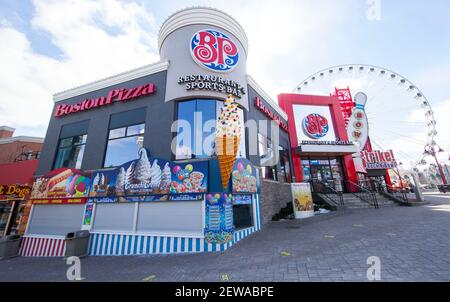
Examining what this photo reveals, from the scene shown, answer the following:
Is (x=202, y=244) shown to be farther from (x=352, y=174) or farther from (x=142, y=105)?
(x=352, y=174)

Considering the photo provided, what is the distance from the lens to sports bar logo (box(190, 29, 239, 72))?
939 cm

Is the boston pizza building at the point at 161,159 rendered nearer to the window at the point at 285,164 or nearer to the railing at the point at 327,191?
the window at the point at 285,164

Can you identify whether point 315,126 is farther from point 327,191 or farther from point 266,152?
point 266,152

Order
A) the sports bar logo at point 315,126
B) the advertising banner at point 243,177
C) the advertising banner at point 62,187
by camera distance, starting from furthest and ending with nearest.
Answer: the sports bar logo at point 315,126 < the advertising banner at point 62,187 < the advertising banner at point 243,177

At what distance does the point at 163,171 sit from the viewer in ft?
25.5

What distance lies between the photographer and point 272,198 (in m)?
11.3

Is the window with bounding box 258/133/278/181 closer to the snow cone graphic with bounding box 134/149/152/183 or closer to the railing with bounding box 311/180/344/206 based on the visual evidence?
the railing with bounding box 311/180/344/206

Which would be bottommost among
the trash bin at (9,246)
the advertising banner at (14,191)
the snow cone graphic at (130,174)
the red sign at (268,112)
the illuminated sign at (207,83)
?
the trash bin at (9,246)

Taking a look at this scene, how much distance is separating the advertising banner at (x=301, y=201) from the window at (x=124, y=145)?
9.16 metres

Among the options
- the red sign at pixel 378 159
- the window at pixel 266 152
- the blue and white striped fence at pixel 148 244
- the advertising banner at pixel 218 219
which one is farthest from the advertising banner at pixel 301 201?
the red sign at pixel 378 159

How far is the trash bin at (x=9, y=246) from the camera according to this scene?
29.1 feet

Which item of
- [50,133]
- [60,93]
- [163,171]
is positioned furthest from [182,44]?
[50,133]

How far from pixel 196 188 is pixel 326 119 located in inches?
691

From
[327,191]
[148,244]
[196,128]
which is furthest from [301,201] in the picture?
[148,244]
